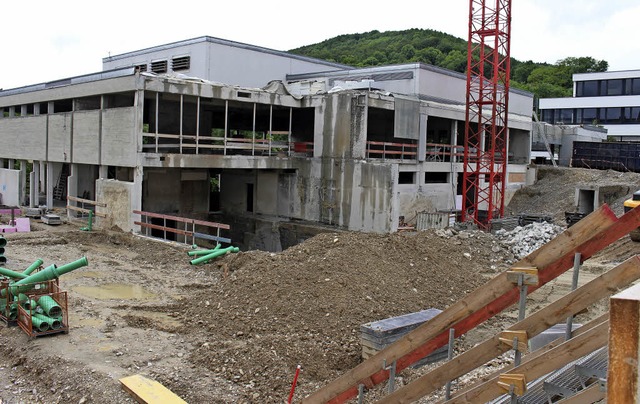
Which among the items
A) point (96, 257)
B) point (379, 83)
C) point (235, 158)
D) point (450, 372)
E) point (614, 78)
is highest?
point (614, 78)

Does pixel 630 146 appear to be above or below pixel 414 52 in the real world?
below

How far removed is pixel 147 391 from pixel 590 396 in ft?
21.0

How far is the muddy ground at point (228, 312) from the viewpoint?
30.7 feet

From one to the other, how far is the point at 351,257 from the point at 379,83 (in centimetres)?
2024

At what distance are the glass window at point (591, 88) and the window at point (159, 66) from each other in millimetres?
47346

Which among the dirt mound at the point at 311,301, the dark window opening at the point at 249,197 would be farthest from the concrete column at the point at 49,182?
the dirt mound at the point at 311,301

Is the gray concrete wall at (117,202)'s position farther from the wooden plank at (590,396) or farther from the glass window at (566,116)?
the glass window at (566,116)

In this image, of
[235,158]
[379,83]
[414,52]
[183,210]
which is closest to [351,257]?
[235,158]

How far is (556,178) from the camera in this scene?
39.1m

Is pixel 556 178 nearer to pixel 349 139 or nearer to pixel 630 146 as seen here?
pixel 630 146

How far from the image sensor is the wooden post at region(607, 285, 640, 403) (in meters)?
2.81

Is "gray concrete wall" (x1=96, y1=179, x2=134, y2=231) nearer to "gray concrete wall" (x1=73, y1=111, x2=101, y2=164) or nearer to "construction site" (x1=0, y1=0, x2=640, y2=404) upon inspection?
"construction site" (x1=0, y1=0, x2=640, y2=404)

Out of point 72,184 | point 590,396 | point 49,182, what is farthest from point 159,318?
point 49,182

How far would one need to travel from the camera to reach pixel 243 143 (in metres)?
29.6
